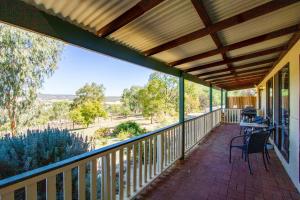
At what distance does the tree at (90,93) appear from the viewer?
17.9 m

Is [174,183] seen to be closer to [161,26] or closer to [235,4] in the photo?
[161,26]

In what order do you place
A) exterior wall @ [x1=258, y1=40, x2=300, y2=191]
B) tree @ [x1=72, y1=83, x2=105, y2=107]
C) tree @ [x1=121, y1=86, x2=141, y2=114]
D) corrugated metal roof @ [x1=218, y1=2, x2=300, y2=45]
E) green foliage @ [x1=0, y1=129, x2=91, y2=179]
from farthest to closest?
tree @ [x1=121, y1=86, x2=141, y2=114] → tree @ [x1=72, y1=83, x2=105, y2=107] → exterior wall @ [x1=258, y1=40, x2=300, y2=191] → green foliage @ [x1=0, y1=129, x2=91, y2=179] → corrugated metal roof @ [x1=218, y1=2, x2=300, y2=45]

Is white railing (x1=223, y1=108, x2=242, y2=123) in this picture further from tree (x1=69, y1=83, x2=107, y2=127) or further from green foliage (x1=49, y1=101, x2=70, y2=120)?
green foliage (x1=49, y1=101, x2=70, y2=120)

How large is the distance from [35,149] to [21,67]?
242 inches

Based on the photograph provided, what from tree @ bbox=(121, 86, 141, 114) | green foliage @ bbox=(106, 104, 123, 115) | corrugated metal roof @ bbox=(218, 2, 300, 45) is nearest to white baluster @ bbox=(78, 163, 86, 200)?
corrugated metal roof @ bbox=(218, 2, 300, 45)

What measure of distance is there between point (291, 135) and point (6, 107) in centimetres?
924

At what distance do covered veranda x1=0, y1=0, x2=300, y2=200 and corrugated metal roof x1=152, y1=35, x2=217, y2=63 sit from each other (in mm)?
18

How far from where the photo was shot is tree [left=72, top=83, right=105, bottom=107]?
17.9m

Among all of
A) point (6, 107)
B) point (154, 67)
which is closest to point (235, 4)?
point (154, 67)

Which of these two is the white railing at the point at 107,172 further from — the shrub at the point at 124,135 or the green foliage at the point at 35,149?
the shrub at the point at 124,135

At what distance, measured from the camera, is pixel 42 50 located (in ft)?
25.9

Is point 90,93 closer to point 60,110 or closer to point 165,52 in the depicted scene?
point 60,110

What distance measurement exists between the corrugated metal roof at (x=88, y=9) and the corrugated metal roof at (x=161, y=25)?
0.28 meters

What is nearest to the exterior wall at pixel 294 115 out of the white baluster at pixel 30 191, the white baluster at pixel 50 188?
the white baluster at pixel 50 188
